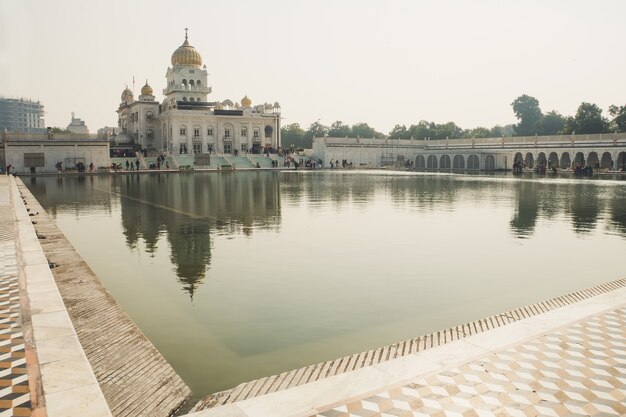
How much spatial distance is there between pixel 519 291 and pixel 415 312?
2.46 m

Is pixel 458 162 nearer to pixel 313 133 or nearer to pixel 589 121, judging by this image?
pixel 589 121

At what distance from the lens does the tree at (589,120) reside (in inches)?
2815

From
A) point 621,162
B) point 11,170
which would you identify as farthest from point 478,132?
point 11,170

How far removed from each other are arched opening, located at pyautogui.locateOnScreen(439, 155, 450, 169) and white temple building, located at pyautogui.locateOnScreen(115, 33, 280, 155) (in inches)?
984

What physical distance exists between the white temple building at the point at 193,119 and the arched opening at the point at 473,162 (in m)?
28.4

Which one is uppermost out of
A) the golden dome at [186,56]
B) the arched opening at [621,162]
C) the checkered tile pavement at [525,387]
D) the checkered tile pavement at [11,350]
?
the golden dome at [186,56]

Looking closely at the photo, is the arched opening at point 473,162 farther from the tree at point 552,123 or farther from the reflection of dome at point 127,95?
the reflection of dome at point 127,95

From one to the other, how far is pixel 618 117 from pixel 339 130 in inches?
2320

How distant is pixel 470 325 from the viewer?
283 inches

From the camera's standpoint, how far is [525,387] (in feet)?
16.5

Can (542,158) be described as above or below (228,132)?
below

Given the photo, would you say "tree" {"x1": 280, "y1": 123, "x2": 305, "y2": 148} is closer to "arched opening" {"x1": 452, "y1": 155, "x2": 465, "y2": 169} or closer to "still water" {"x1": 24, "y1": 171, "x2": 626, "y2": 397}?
"arched opening" {"x1": 452, "y1": 155, "x2": 465, "y2": 169}

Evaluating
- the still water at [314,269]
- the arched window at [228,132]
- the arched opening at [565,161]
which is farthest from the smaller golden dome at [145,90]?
the still water at [314,269]

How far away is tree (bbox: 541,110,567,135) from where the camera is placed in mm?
95688
